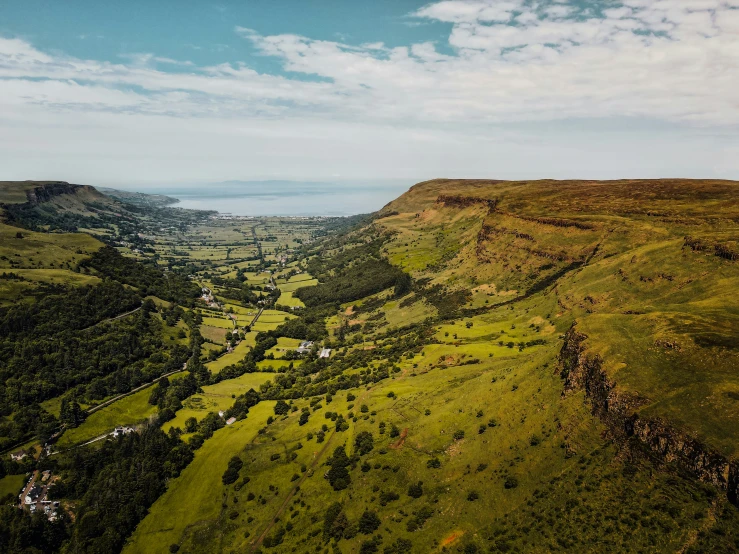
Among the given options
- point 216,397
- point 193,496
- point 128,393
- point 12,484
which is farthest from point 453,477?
point 128,393

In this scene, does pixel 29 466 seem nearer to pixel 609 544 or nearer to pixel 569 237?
pixel 609 544

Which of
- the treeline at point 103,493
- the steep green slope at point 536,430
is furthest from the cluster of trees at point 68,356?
the steep green slope at point 536,430

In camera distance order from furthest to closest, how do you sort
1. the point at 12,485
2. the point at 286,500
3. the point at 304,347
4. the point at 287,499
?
the point at 304,347, the point at 12,485, the point at 287,499, the point at 286,500

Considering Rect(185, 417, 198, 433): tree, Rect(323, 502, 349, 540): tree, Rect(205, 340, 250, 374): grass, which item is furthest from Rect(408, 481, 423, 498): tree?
Rect(205, 340, 250, 374): grass

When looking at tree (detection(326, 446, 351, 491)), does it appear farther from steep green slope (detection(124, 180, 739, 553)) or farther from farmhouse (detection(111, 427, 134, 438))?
farmhouse (detection(111, 427, 134, 438))

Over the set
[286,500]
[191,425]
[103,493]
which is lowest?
[103,493]

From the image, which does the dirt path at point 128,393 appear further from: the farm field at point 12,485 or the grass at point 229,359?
the farm field at point 12,485

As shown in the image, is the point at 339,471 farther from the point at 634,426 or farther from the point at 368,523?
the point at 634,426
